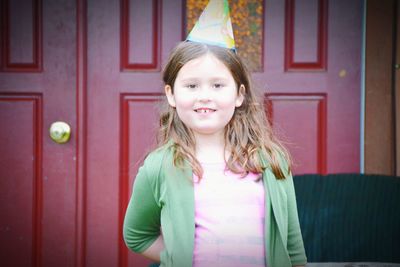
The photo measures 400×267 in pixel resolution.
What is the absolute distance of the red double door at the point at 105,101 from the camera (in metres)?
2.43

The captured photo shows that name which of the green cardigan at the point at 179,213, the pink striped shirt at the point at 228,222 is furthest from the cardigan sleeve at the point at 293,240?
the pink striped shirt at the point at 228,222

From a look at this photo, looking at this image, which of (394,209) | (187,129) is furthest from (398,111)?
(187,129)

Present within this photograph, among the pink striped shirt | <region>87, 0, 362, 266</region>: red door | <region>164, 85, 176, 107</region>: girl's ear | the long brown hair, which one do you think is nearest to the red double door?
<region>87, 0, 362, 266</region>: red door

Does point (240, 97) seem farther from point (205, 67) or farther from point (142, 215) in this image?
point (142, 215)

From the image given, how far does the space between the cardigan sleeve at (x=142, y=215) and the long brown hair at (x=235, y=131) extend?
121 millimetres

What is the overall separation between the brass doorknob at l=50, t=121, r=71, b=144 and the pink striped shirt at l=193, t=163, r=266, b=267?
1228mm

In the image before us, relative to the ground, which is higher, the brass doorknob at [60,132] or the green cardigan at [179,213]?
the brass doorknob at [60,132]

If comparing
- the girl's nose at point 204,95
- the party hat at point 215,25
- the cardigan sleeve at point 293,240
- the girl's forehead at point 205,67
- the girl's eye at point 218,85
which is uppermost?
the party hat at point 215,25

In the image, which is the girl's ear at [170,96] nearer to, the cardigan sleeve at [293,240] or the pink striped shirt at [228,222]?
the pink striped shirt at [228,222]

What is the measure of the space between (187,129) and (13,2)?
4.86ft

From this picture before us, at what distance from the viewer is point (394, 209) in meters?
2.12

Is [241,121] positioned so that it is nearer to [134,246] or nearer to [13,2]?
[134,246]

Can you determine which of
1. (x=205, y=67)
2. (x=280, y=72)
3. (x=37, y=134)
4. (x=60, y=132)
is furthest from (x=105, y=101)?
(x=205, y=67)

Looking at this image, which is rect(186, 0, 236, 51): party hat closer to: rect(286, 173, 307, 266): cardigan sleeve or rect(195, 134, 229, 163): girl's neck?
rect(195, 134, 229, 163): girl's neck
